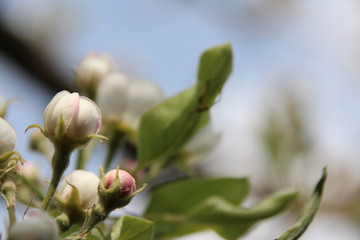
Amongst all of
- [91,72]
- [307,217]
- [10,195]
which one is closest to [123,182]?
[10,195]

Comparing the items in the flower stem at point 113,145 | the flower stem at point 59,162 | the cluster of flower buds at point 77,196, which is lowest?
the flower stem at point 113,145

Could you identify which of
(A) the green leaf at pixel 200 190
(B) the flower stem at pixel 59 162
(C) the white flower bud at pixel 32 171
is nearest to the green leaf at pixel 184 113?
(A) the green leaf at pixel 200 190

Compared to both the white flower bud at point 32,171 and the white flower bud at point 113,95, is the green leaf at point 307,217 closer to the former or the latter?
the white flower bud at point 113,95

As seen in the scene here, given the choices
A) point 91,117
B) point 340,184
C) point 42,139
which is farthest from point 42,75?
point 91,117

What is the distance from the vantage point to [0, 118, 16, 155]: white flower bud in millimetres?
700

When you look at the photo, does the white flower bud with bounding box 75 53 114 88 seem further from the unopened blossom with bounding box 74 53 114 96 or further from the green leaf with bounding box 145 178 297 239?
the green leaf with bounding box 145 178 297 239

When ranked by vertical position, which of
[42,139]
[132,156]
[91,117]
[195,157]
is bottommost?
[132,156]

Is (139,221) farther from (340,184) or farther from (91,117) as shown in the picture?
(340,184)

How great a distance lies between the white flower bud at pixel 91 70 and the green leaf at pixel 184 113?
0.21 meters

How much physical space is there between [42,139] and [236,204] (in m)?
0.42

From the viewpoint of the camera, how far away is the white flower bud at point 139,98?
3.68 ft

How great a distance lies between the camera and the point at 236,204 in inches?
41.7

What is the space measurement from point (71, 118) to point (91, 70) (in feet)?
1.33

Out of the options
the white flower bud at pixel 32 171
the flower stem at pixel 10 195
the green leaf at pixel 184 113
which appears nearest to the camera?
the flower stem at pixel 10 195
